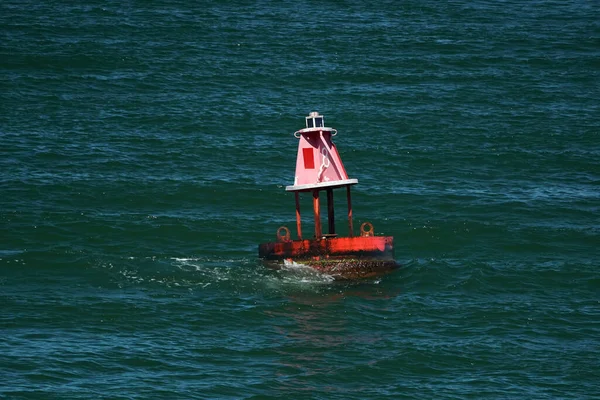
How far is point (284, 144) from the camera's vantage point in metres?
60.1

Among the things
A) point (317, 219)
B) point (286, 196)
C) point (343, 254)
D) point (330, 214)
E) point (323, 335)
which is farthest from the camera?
point (286, 196)

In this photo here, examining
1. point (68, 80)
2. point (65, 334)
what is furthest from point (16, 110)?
point (65, 334)

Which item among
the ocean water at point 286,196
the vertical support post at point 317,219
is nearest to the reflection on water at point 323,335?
the ocean water at point 286,196

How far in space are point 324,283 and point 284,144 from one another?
21095 mm

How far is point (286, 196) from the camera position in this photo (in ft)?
173

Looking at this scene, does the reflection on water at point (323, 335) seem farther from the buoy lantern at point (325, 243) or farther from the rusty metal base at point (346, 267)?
the buoy lantern at point (325, 243)

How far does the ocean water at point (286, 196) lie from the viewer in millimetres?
Answer: 33500

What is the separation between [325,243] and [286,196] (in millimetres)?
12725

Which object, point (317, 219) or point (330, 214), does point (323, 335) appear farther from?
point (330, 214)

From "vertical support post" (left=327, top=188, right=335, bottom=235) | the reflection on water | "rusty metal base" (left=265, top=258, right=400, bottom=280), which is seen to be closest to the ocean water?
the reflection on water

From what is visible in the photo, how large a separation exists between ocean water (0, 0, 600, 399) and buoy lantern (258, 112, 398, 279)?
617 millimetres

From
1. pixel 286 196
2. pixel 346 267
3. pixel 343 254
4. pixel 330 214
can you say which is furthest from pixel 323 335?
pixel 286 196

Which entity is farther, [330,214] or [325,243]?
[330,214]

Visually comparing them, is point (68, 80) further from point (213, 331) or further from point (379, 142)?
point (213, 331)
